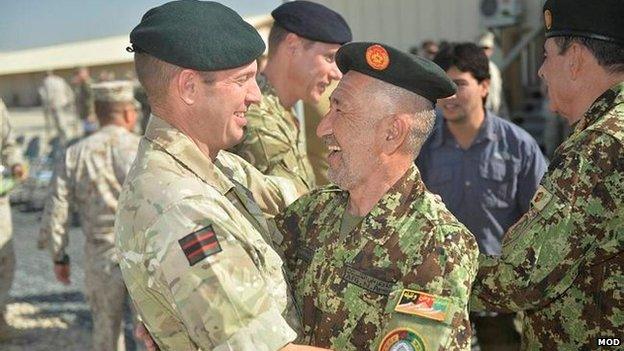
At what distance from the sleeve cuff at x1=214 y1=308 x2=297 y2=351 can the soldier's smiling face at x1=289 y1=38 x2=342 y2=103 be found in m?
1.82

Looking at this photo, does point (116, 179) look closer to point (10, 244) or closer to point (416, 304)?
point (10, 244)

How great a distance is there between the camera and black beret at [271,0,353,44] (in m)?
3.42

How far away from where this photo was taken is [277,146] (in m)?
3.15

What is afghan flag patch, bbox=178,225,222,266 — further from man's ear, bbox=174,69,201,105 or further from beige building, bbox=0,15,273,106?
beige building, bbox=0,15,273,106

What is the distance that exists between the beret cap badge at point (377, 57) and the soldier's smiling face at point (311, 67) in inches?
49.4

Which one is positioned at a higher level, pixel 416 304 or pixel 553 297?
pixel 416 304

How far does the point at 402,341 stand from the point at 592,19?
1246 millimetres

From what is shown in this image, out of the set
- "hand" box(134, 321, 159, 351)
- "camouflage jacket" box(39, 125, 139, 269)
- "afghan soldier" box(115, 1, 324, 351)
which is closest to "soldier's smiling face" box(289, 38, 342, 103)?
"afghan soldier" box(115, 1, 324, 351)

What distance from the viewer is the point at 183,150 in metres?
1.99

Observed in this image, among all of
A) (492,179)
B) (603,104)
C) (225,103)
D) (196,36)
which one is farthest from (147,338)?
(492,179)

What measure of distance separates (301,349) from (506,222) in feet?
9.19

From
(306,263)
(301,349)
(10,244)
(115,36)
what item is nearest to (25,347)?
(10,244)

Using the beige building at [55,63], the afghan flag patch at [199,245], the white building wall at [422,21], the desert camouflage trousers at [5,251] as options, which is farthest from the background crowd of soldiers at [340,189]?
the beige building at [55,63]

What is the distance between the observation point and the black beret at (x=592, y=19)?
238 centimetres
